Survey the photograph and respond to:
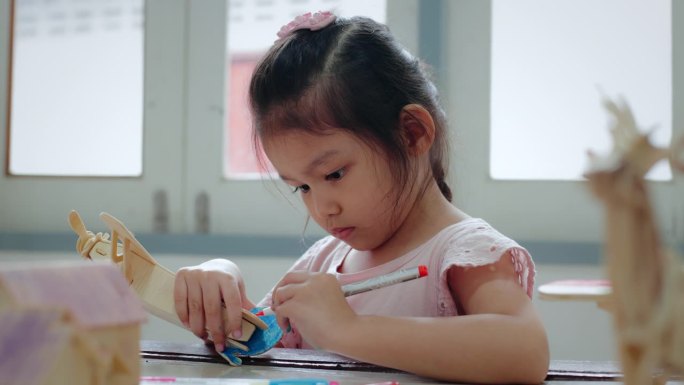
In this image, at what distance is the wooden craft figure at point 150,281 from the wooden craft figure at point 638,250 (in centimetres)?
42

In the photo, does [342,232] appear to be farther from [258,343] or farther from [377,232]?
[258,343]

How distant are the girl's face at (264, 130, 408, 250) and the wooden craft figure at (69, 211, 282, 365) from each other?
5.5 inches

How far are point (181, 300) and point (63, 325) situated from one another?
0.42 m

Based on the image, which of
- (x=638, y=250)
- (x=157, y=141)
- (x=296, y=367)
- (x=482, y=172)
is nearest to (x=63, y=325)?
(x=638, y=250)

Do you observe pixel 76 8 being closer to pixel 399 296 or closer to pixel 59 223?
pixel 59 223

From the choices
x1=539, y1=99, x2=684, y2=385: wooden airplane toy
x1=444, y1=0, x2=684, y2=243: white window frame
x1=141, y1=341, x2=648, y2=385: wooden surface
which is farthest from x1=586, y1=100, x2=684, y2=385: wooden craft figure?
x1=444, y1=0, x2=684, y2=243: white window frame

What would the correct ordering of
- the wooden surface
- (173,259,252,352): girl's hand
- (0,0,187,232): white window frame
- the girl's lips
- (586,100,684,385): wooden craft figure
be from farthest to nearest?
(0,0,187,232): white window frame
the girl's lips
(173,259,252,352): girl's hand
the wooden surface
(586,100,684,385): wooden craft figure

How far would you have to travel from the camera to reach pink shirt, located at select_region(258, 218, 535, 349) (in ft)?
2.19

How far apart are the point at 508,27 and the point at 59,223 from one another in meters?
1.01

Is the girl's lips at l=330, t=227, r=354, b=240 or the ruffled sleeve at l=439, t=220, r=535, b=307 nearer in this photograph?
the ruffled sleeve at l=439, t=220, r=535, b=307

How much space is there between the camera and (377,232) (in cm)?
80

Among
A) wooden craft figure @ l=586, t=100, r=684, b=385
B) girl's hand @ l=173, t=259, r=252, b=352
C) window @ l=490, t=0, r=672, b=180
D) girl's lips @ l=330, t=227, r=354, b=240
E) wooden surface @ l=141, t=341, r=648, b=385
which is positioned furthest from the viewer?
window @ l=490, t=0, r=672, b=180

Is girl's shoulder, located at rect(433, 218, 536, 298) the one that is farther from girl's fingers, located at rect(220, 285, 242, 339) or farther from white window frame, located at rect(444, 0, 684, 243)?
white window frame, located at rect(444, 0, 684, 243)

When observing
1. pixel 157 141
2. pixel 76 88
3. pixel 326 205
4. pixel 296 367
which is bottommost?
pixel 296 367
